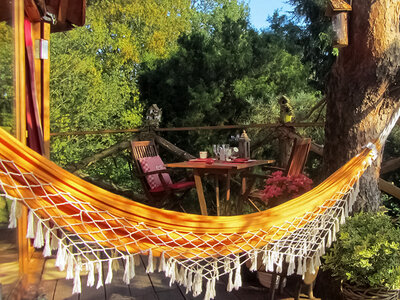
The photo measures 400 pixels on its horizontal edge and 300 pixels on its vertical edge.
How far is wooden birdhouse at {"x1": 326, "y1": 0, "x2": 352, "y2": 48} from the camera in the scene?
95.0 inches

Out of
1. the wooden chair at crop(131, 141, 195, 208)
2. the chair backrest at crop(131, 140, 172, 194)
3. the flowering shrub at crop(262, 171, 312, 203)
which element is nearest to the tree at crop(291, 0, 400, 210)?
the flowering shrub at crop(262, 171, 312, 203)

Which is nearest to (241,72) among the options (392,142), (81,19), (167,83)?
(167,83)

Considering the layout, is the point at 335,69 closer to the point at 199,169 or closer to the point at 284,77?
the point at 199,169

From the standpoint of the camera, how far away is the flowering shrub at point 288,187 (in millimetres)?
2742

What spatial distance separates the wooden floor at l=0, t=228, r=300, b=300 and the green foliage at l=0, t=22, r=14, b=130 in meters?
0.64

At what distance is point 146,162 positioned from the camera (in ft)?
14.1

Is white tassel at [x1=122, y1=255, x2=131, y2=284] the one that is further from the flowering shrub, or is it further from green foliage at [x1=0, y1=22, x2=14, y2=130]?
the flowering shrub

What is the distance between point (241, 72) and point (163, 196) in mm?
2591

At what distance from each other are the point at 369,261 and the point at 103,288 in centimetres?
149

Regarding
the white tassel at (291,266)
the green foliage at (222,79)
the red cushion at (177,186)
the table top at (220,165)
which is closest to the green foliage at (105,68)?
the green foliage at (222,79)

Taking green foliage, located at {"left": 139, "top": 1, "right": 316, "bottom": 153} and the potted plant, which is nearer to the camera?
the potted plant

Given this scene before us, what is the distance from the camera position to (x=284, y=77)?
621 centimetres

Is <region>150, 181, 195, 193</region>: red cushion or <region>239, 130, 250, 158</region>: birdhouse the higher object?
<region>239, 130, 250, 158</region>: birdhouse

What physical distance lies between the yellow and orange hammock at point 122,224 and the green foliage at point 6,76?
3.66ft
